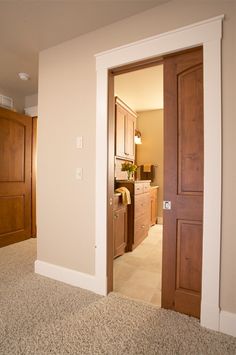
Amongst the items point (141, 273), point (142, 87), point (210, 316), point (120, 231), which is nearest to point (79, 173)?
point (120, 231)

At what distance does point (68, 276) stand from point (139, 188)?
5.87ft

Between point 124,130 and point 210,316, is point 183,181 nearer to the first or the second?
point 210,316

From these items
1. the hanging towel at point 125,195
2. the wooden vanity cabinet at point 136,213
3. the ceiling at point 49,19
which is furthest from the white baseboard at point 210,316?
the ceiling at point 49,19

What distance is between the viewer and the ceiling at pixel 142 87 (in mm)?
3241

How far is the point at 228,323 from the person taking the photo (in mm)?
1550

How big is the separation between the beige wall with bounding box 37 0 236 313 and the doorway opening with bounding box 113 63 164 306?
0.39 meters

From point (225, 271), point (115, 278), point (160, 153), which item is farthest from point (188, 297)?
point (160, 153)

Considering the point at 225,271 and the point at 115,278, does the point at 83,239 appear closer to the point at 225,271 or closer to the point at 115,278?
the point at 115,278

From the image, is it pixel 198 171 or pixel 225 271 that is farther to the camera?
pixel 198 171

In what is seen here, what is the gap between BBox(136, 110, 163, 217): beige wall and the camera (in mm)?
5145

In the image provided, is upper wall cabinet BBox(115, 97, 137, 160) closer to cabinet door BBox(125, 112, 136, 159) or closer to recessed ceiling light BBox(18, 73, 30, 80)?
cabinet door BBox(125, 112, 136, 159)

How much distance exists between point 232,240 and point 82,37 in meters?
2.34

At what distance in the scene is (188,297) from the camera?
175 centimetres

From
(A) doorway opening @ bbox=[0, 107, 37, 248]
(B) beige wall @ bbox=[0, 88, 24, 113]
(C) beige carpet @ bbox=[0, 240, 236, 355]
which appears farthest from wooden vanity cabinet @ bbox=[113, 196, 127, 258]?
(B) beige wall @ bbox=[0, 88, 24, 113]
